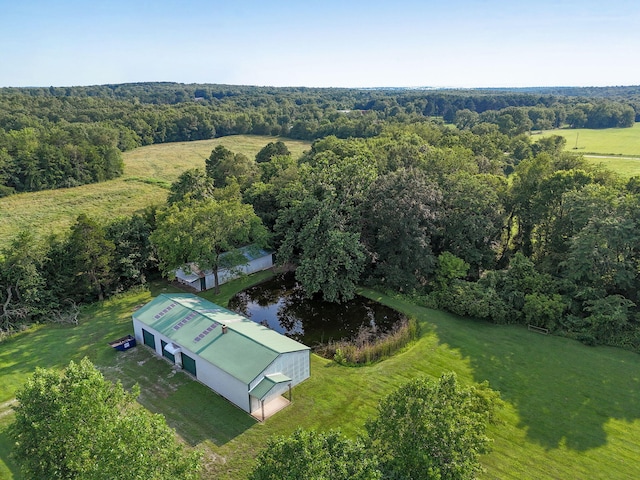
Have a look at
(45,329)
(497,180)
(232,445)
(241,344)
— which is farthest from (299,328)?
(497,180)

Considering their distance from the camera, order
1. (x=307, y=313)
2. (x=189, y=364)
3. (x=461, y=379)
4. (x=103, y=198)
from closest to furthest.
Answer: (x=461, y=379) → (x=189, y=364) → (x=307, y=313) → (x=103, y=198)

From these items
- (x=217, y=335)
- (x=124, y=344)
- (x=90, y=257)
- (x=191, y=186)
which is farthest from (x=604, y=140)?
→ (x=124, y=344)

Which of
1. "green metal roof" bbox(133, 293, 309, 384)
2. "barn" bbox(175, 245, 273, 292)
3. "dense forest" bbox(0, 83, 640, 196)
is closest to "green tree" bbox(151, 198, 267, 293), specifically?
"barn" bbox(175, 245, 273, 292)

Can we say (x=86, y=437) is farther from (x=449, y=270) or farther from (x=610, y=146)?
(x=610, y=146)

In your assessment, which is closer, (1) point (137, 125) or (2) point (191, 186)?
(2) point (191, 186)

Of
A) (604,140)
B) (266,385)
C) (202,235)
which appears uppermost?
(604,140)

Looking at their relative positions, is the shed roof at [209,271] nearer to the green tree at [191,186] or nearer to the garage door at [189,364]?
the garage door at [189,364]

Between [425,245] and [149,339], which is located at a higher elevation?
[425,245]

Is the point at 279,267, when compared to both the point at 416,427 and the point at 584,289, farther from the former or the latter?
the point at 416,427
